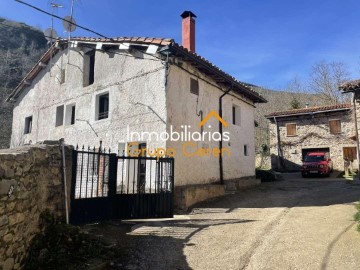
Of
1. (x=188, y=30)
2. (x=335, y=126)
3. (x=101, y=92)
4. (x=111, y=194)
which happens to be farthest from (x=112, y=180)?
(x=335, y=126)

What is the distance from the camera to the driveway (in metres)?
4.87

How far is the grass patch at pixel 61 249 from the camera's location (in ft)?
14.1

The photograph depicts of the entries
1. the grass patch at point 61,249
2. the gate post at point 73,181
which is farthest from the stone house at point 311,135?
the grass patch at point 61,249

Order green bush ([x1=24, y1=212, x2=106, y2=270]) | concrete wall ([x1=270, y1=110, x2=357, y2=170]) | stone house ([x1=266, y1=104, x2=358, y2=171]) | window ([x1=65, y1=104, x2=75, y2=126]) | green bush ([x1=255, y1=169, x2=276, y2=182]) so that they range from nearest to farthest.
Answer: green bush ([x1=24, y1=212, x2=106, y2=270]), window ([x1=65, y1=104, x2=75, y2=126]), green bush ([x1=255, y1=169, x2=276, y2=182]), stone house ([x1=266, y1=104, x2=358, y2=171]), concrete wall ([x1=270, y1=110, x2=357, y2=170])

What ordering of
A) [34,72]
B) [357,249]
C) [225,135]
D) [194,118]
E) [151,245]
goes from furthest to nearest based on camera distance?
[34,72] < [225,135] < [194,118] < [151,245] < [357,249]

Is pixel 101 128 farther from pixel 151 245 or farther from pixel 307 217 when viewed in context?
pixel 307 217

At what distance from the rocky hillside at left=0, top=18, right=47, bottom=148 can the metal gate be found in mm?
22367

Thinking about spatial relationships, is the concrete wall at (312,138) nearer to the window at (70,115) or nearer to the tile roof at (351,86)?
the tile roof at (351,86)

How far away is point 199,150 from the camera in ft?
38.5

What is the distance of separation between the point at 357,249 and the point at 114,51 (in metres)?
10.7

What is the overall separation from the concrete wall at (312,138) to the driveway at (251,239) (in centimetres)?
1515

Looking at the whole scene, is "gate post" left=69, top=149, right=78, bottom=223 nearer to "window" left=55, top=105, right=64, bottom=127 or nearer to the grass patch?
the grass patch

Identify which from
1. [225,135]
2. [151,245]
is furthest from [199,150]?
[151,245]

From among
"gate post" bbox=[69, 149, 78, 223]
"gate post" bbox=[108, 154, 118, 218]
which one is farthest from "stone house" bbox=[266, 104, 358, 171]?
"gate post" bbox=[69, 149, 78, 223]
